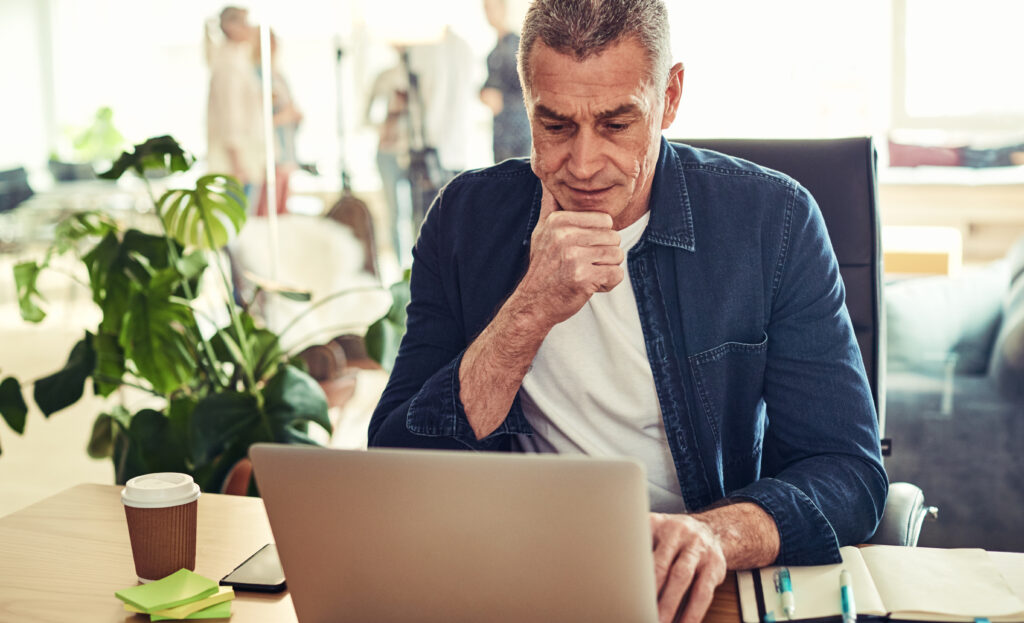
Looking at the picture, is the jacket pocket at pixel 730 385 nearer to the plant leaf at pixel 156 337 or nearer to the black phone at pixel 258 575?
the black phone at pixel 258 575

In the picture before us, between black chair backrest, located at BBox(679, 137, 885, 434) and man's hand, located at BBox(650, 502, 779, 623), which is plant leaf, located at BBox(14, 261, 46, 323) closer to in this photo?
black chair backrest, located at BBox(679, 137, 885, 434)

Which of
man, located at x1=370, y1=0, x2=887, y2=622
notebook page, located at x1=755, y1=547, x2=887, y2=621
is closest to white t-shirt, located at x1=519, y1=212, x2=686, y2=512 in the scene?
man, located at x1=370, y1=0, x2=887, y2=622

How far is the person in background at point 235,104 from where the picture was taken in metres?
4.60

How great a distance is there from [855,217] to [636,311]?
0.34 metres

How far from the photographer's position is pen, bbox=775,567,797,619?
79 centimetres

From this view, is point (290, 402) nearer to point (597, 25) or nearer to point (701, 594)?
point (597, 25)

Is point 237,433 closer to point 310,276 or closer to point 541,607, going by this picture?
point 541,607

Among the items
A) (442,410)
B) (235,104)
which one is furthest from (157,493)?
(235,104)

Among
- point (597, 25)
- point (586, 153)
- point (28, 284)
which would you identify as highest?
point (597, 25)

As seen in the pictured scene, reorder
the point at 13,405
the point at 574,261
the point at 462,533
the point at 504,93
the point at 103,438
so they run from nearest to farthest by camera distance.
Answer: the point at 462,533 → the point at 574,261 → the point at 13,405 → the point at 103,438 → the point at 504,93

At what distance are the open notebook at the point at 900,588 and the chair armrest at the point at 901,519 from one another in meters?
0.14

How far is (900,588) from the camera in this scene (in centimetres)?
82

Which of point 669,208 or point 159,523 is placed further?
point 669,208

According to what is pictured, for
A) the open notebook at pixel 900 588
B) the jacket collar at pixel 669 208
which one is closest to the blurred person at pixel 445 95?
the jacket collar at pixel 669 208
